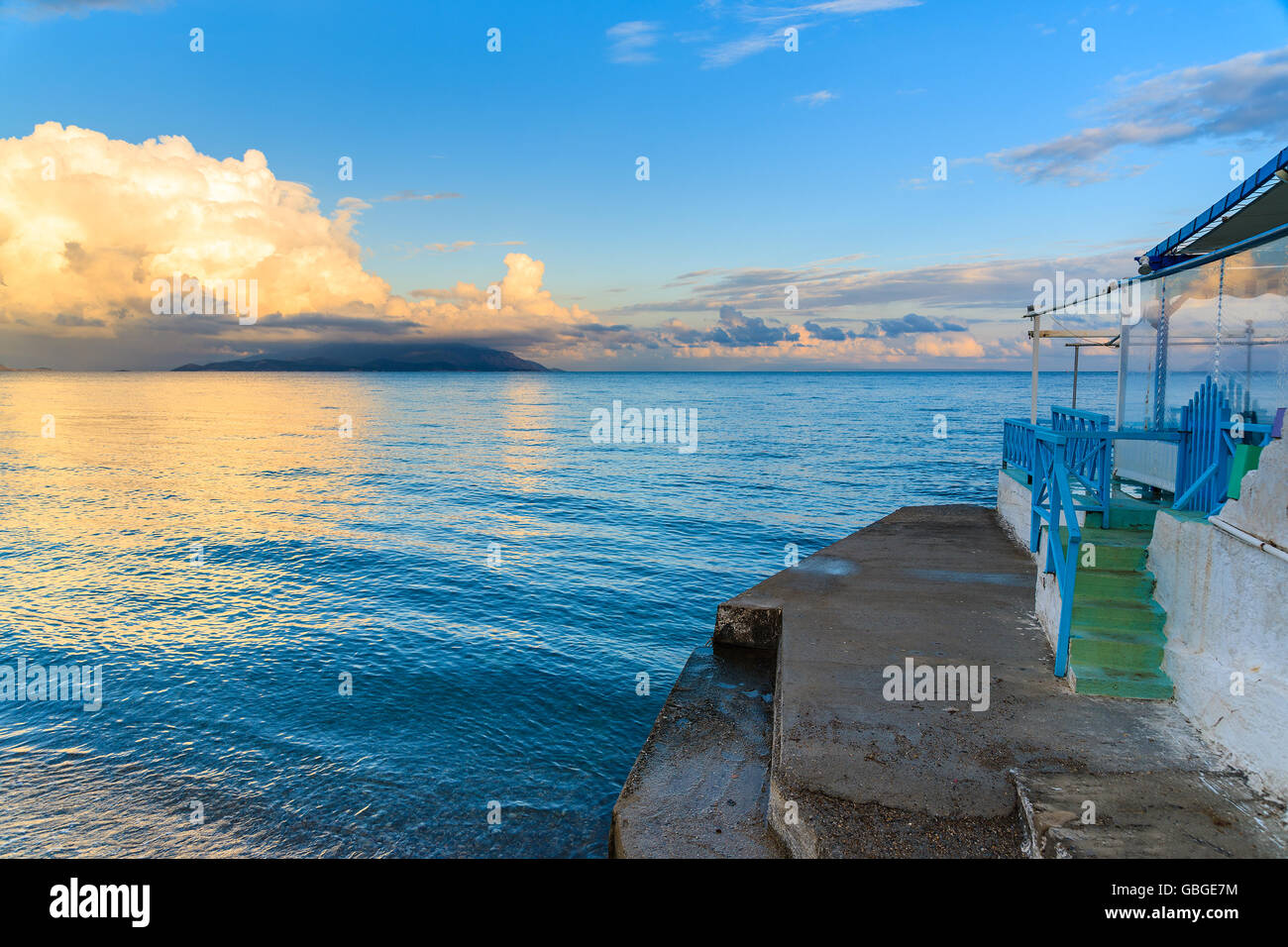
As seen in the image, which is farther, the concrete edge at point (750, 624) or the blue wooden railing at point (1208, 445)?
the concrete edge at point (750, 624)

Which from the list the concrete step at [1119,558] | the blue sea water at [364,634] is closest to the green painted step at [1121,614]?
the concrete step at [1119,558]

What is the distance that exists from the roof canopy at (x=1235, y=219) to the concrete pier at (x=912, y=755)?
19.9ft

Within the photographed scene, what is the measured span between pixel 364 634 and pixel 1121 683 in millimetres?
13379

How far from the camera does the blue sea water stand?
898cm

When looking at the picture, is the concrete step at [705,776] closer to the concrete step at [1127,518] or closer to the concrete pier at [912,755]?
the concrete pier at [912,755]

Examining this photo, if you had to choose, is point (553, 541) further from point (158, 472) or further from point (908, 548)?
point (158, 472)

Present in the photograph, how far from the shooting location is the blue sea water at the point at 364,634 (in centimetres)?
898

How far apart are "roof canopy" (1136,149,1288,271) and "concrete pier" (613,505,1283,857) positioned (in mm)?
6051

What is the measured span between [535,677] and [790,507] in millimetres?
19598

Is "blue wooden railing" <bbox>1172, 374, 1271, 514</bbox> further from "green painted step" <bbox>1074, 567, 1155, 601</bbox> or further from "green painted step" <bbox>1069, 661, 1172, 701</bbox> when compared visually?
"green painted step" <bbox>1069, 661, 1172, 701</bbox>

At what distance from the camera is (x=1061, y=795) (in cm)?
573

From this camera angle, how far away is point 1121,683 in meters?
7.56
